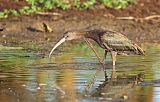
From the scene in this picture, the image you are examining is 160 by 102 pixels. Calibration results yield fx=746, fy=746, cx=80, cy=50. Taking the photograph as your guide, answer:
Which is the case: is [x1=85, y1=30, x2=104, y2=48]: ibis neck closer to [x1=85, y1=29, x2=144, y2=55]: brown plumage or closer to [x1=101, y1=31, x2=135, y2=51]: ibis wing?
[x1=85, y1=29, x2=144, y2=55]: brown plumage

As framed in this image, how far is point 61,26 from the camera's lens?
21.1 meters

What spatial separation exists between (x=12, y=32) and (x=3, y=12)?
1.36 metres

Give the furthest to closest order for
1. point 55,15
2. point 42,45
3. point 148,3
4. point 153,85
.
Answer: point 148,3 → point 55,15 → point 42,45 → point 153,85

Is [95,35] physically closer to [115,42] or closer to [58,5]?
[115,42]

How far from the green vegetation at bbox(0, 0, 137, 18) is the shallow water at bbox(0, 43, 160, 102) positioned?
18.0 ft

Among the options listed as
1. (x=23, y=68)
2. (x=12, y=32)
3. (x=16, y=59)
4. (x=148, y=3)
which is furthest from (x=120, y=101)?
(x=148, y=3)

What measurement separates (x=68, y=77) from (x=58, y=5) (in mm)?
11285

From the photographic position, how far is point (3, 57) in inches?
584

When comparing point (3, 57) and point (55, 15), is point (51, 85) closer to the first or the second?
point (3, 57)

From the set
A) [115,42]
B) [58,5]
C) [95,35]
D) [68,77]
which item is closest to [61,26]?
[58,5]

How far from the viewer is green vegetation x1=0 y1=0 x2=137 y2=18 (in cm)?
2200

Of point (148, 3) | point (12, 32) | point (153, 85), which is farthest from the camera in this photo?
point (148, 3)

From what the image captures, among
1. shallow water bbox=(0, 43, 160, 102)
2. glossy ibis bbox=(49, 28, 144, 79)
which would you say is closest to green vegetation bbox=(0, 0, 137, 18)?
shallow water bbox=(0, 43, 160, 102)

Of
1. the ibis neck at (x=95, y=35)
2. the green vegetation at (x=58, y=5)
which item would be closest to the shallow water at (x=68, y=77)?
the ibis neck at (x=95, y=35)
